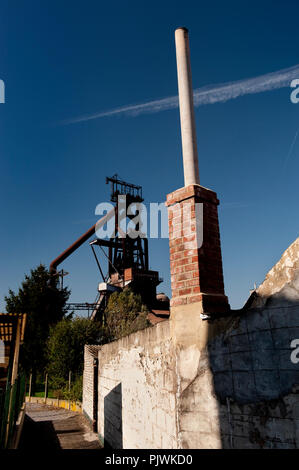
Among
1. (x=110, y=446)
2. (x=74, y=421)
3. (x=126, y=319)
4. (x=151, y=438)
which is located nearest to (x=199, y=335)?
(x=151, y=438)

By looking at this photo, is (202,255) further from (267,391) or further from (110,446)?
(110,446)

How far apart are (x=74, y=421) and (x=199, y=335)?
39.4 ft

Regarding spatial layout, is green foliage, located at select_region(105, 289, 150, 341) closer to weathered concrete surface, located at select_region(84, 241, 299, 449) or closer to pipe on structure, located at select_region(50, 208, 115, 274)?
pipe on structure, located at select_region(50, 208, 115, 274)

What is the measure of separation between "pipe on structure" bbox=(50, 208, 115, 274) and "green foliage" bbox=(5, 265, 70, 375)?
11.3ft

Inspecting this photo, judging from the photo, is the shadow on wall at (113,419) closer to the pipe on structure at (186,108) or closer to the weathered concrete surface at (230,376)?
the weathered concrete surface at (230,376)

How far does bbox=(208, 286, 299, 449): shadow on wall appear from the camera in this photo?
250cm

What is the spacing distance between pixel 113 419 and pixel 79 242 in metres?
26.6

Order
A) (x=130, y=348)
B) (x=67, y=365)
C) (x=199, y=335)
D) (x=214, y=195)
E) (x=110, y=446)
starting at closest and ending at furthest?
(x=199, y=335) < (x=214, y=195) < (x=130, y=348) < (x=110, y=446) < (x=67, y=365)

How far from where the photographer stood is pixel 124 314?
80.6ft

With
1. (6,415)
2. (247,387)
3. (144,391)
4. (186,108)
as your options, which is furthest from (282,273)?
(6,415)

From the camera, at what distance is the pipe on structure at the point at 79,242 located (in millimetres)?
31094

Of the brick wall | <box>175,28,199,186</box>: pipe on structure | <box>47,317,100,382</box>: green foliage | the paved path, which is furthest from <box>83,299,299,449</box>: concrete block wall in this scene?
<box>47,317,100,382</box>: green foliage

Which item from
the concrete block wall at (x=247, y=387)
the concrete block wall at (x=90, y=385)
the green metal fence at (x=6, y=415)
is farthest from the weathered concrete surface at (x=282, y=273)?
the concrete block wall at (x=90, y=385)

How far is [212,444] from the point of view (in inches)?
116
